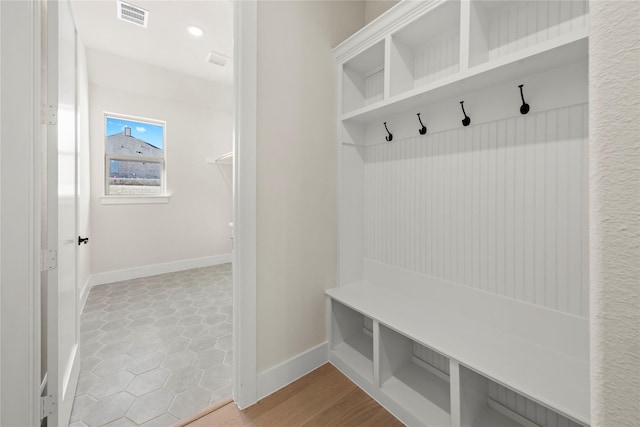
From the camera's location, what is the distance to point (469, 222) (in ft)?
4.91

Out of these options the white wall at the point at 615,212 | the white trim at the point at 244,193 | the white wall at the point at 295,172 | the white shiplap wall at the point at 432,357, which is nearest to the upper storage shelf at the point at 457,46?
the white wall at the point at 295,172

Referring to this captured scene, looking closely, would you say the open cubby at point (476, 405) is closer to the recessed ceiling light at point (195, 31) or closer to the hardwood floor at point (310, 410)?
the hardwood floor at point (310, 410)

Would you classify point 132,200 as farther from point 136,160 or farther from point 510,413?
point 510,413

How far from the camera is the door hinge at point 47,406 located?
114 cm

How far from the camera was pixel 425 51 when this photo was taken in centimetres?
168

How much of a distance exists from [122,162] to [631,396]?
4.66 meters

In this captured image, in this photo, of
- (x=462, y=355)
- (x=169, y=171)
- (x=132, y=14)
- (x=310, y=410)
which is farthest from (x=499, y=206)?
(x=169, y=171)

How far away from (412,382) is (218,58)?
3.89m

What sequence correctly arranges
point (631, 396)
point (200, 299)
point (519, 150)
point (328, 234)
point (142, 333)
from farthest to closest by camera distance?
1. point (200, 299)
2. point (142, 333)
3. point (328, 234)
4. point (519, 150)
5. point (631, 396)

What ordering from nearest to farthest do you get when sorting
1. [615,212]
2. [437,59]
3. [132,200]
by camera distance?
[615,212] < [437,59] < [132,200]

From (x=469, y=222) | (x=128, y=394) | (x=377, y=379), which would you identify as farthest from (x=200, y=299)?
(x=469, y=222)

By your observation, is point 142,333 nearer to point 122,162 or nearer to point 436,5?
point 122,162

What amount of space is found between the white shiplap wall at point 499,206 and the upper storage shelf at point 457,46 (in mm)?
241

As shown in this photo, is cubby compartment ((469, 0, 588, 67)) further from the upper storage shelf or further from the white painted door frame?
the white painted door frame
